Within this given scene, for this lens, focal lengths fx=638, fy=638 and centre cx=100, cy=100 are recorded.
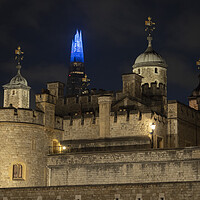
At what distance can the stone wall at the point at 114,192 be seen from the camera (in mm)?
36469

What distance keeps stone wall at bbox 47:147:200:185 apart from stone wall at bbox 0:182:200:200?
6383 millimetres

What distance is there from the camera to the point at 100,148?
51312 mm

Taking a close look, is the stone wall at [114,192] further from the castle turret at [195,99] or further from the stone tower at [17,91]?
the stone tower at [17,91]

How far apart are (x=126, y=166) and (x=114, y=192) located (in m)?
7.67

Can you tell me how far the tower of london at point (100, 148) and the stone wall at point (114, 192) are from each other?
0.06 metres

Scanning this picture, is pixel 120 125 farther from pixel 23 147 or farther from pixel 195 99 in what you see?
pixel 195 99

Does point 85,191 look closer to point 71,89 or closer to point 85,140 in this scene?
point 85,140

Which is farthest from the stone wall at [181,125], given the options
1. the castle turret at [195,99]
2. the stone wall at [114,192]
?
the stone wall at [114,192]

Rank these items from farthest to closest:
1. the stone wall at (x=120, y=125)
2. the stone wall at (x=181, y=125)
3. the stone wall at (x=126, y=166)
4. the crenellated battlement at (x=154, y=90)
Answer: the crenellated battlement at (x=154, y=90) → the stone wall at (x=181, y=125) → the stone wall at (x=120, y=125) → the stone wall at (x=126, y=166)

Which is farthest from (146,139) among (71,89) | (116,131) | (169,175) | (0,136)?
(71,89)

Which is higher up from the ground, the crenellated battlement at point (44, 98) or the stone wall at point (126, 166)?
the crenellated battlement at point (44, 98)

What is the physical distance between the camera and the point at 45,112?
5144cm

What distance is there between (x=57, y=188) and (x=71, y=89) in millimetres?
139733

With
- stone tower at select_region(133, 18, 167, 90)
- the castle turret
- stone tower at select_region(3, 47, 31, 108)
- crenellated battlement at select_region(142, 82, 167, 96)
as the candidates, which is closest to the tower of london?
crenellated battlement at select_region(142, 82, 167, 96)
